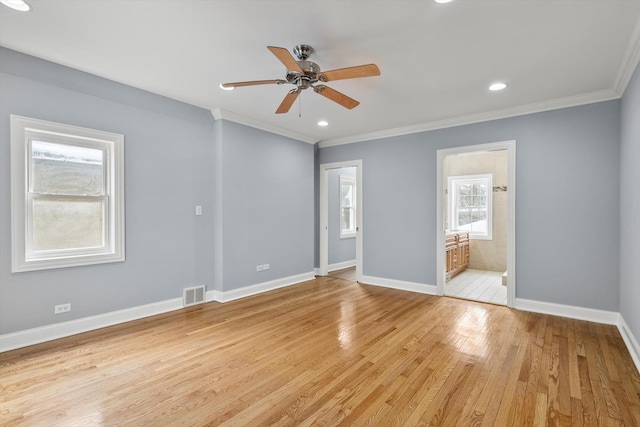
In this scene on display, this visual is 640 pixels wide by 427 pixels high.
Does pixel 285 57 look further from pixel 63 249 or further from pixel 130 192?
pixel 63 249

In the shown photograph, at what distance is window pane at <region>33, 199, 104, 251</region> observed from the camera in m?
3.04

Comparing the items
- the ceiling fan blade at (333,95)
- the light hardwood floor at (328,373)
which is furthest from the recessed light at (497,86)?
the light hardwood floor at (328,373)

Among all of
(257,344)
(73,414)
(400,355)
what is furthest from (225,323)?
(400,355)

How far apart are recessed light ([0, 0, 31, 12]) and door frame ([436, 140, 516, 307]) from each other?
15.7ft

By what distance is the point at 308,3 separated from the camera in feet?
6.92

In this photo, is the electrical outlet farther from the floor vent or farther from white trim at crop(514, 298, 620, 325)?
white trim at crop(514, 298, 620, 325)

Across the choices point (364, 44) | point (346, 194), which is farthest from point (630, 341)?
point (346, 194)

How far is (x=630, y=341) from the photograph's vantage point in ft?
9.49

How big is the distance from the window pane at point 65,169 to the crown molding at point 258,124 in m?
1.55

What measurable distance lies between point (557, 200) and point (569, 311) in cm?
138

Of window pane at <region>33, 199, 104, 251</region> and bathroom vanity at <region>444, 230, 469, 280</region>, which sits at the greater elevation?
window pane at <region>33, 199, 104, 251</region>

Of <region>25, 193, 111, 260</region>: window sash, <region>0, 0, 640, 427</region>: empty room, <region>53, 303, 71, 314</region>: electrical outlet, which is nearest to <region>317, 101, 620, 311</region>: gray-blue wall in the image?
<region>0, 0, 640, 427</region>: empty room

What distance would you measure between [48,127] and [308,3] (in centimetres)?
279

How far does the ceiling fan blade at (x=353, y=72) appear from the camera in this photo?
2296 mm
